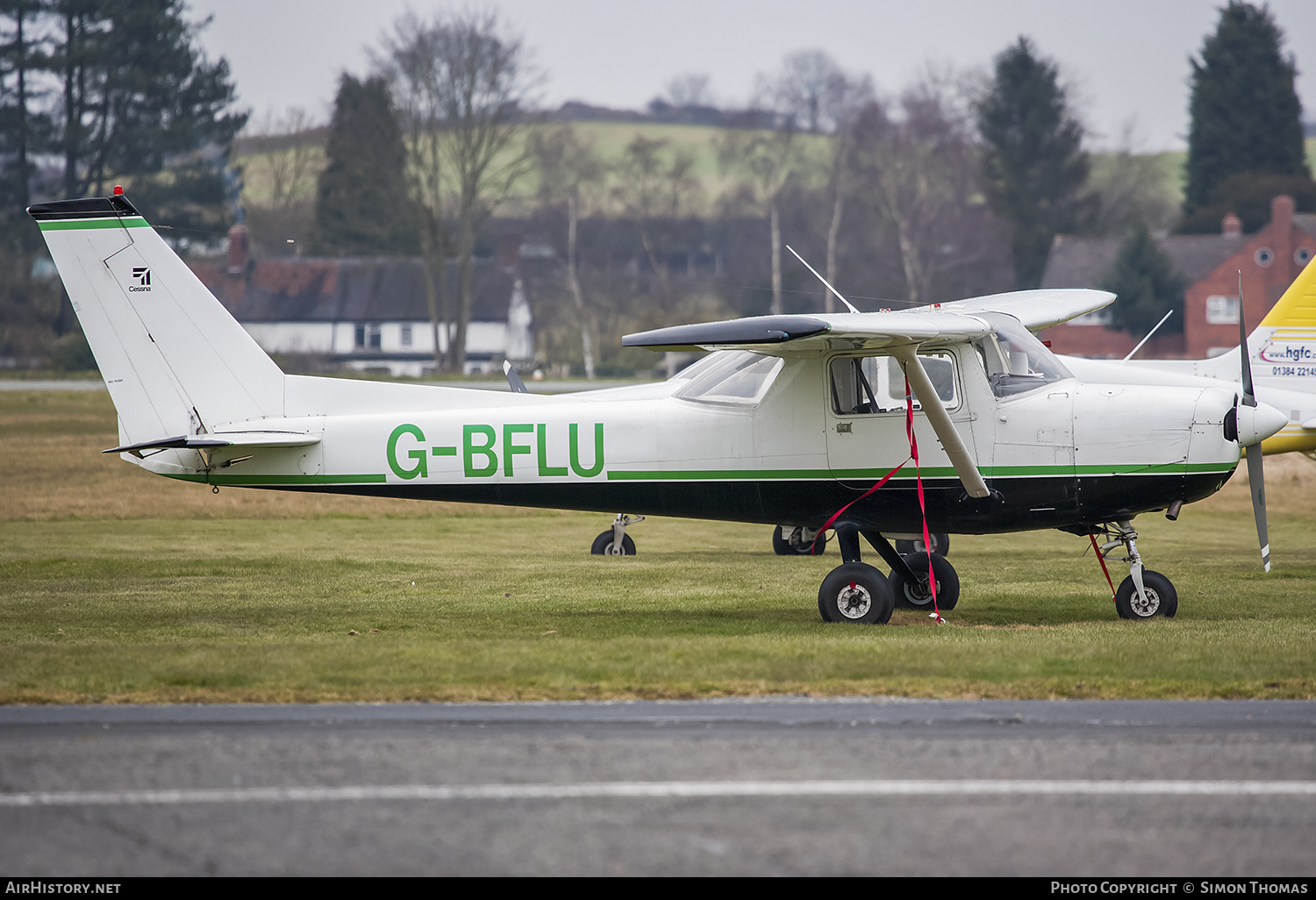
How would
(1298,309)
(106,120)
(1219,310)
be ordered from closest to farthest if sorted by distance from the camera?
1. (1298,309)
2. (106,120)
3. (1219,310)

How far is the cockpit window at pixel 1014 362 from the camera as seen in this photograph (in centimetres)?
1071

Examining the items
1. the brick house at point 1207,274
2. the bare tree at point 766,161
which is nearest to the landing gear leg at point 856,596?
the bare tree at point 766,161

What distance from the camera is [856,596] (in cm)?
1046

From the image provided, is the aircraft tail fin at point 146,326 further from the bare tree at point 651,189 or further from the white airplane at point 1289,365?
the bare tree at point 651,189

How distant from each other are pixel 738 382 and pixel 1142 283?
5693cm

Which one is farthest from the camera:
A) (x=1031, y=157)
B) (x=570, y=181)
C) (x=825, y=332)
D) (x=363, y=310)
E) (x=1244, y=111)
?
(x=1244, y=111)

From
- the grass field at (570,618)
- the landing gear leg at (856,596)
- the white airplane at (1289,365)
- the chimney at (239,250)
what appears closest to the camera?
the grass field at (570,618)

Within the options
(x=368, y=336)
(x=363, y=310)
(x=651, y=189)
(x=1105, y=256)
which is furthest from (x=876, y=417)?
(x=1105, y=256)

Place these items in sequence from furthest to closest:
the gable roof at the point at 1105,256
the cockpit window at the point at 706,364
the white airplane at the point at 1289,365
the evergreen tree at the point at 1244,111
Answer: the evergreen tree at the point at 1244,111 → the gable roof at the point at 1105,256 → the white airplane at the point at 1289,365 → the cockpit window at the point at 706,364

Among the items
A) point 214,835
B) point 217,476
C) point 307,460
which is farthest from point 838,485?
point 214,835

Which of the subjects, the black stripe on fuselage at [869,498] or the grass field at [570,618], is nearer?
the grass field at [570,618]

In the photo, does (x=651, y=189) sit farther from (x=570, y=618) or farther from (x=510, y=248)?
(x=570, y=618)

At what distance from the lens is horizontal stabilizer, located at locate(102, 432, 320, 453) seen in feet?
35.1

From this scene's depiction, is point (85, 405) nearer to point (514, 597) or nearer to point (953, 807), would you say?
point (514, 597)
